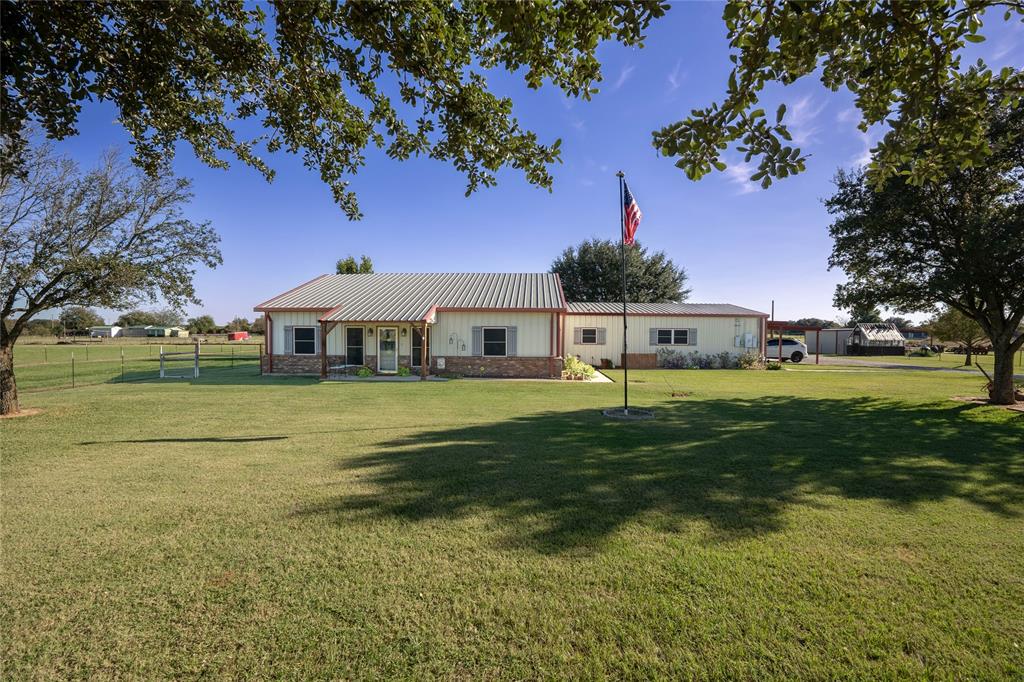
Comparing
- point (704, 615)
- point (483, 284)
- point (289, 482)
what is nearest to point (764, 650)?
point (704, 615)

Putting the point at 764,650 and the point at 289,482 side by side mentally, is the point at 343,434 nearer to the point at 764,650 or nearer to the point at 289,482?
the point at 289,482

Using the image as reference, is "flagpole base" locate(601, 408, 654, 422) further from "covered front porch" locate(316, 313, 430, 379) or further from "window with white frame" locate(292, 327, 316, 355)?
"window with white frame" locate(292, 327, 316, 355)

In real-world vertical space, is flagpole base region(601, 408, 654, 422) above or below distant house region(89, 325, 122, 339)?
below

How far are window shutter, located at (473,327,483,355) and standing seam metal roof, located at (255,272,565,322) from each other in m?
1.02

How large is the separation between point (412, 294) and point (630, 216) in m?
14.2

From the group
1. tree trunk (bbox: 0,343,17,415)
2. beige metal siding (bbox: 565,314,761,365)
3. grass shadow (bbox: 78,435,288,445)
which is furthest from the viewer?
beige metal siding (bbox: 565,314,761,365)

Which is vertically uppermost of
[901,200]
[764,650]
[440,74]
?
[901,200]

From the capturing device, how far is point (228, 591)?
3061 mm

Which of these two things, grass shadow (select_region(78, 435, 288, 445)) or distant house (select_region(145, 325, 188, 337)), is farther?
distant house (select_region(145, 325, 188, 337))

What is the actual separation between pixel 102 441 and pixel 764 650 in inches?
372

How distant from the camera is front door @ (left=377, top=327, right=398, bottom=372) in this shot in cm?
1978

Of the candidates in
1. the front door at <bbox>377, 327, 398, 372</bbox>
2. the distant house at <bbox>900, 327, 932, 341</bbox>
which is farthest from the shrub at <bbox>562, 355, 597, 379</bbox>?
the distant house at <bbox>900, 327, 932, 341</bbox>

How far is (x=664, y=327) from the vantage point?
24.9 metres

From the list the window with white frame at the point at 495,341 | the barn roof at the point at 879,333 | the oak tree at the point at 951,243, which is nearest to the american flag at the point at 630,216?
the oak tree at the point at 951,243
